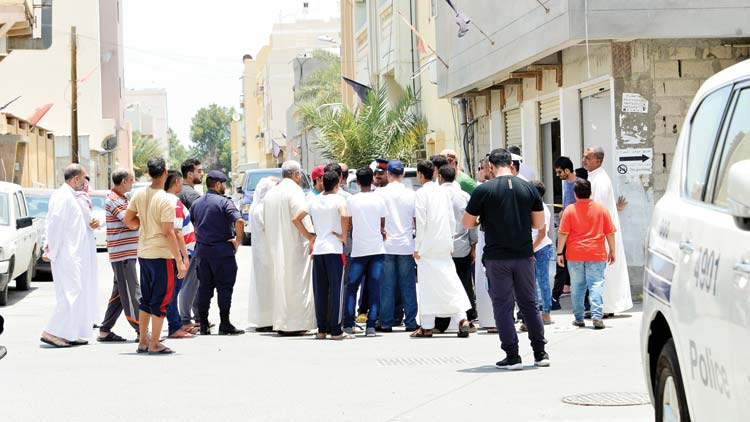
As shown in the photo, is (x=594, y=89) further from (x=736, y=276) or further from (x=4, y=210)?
(x=736, y=276)

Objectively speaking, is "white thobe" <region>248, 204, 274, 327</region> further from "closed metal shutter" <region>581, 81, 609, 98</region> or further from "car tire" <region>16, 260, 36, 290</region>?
"car tire" <region>16, 260, 36, 290</region>

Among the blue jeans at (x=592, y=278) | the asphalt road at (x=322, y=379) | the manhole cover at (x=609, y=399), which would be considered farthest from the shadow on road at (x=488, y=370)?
the blue jeans at (x=592, y=278)

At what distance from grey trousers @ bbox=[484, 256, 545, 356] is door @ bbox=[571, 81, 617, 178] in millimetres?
5877

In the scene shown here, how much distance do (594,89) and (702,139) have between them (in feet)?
37.7

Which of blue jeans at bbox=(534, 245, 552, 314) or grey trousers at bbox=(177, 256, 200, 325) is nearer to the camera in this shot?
blue jeans at bbox=(534, 245, 552, 314)

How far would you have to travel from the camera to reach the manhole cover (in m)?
8.12

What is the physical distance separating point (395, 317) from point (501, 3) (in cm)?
729

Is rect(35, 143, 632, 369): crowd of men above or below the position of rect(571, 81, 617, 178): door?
below

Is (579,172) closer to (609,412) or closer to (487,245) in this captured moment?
(487,245)

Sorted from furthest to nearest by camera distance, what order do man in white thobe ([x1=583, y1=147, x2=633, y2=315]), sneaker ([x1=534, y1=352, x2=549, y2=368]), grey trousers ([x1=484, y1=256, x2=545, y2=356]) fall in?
man in white thobe ([x1=583, y1=147, x2=633, y2=315]) → sneaker ([x1=534, y1=352, x2=549, y2=368]) → grey trousers ([x1=484, y1=256, x2=545, y2=356])

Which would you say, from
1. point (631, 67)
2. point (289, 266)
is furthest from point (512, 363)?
point (631, 67)

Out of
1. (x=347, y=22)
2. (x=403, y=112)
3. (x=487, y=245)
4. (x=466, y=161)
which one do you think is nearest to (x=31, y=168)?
(x=347, y=22)

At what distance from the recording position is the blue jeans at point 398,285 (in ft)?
42.5

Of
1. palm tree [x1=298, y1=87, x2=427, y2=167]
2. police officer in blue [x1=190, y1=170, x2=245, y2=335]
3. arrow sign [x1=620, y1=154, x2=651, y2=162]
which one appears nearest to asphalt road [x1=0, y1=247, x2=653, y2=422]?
police officer in blue [x1=190, y1=170, x2=245, y2=335]
